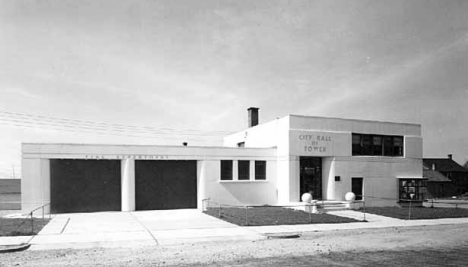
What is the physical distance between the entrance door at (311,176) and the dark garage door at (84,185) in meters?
11.5

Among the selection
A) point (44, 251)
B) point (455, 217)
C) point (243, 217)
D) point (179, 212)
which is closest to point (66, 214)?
point (179, 212)

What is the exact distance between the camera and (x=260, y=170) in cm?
2905

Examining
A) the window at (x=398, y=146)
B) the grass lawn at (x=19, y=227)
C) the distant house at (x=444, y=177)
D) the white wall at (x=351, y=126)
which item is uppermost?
the white wall at (x=351, y=126)

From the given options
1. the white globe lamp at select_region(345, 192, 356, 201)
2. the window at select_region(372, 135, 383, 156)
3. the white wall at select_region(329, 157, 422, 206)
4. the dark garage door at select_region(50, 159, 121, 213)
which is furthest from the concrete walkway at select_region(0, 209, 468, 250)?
the window at select_region(372, 135, 383, 156)

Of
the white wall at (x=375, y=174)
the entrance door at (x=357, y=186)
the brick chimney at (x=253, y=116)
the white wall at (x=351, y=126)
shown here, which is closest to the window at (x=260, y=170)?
the white wall at (x=351, y=126)

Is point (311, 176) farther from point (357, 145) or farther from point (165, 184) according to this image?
point (165, 184)

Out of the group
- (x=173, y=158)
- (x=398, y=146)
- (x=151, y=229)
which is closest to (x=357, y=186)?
(x=398, y=146)

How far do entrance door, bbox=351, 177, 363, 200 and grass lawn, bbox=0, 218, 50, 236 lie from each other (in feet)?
61.5

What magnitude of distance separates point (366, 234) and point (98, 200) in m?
15.9

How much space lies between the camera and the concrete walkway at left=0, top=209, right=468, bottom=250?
1470cm

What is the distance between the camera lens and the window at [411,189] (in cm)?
3078

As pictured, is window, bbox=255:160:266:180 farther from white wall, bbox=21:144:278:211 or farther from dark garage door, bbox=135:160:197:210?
dark garage door, bbox=135:160:197:210

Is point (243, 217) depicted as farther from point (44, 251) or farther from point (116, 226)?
point (44, 251)

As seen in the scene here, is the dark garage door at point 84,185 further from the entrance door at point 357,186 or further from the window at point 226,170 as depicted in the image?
the entrance door at point 357,186
